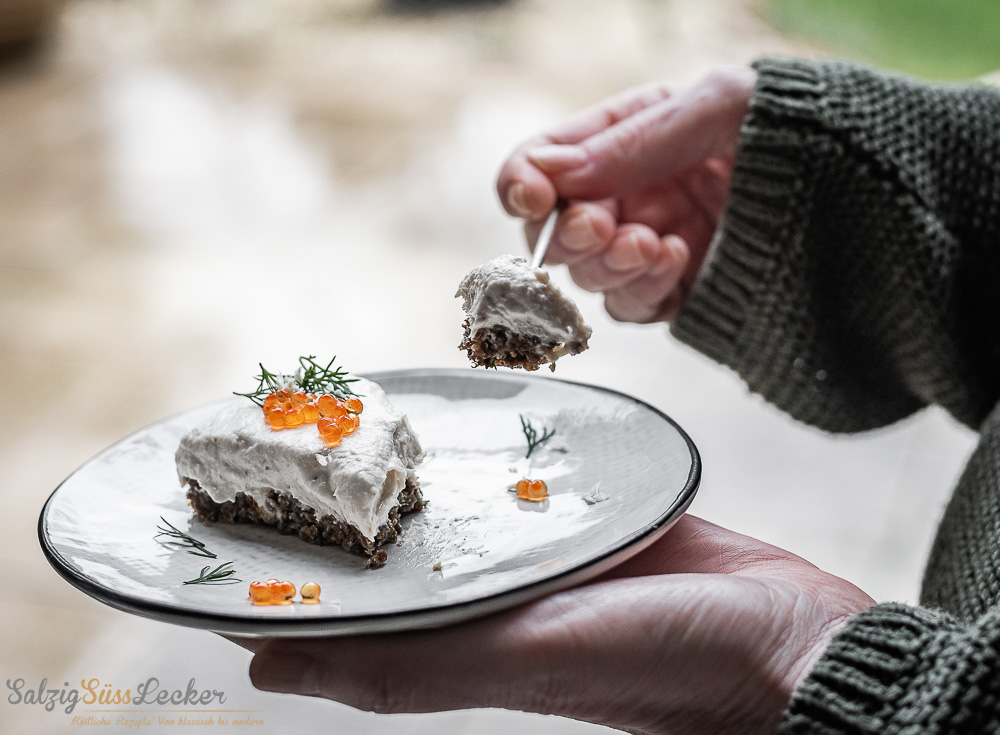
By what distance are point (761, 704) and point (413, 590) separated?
0.32m

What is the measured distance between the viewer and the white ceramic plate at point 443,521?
83 centimetres

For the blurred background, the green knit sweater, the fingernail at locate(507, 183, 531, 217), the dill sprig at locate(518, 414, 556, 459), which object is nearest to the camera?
the dill sprig at locate(518, 414, 556, 459)

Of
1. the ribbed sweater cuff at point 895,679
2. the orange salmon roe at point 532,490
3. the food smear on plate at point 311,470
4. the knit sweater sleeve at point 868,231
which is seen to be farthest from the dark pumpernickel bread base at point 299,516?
the knit sweater sleeve at point 868,231

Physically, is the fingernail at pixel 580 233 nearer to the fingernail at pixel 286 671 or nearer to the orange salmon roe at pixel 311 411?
the orange salmon roe at pixel 311 411

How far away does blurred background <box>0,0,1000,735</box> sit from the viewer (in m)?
2.00

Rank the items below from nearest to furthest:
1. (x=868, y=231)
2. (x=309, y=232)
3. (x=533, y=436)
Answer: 1. (x=533, y=436)
2. (x=868, y=231)
3. (x=309, y=232)

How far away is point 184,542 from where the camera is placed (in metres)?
0.98

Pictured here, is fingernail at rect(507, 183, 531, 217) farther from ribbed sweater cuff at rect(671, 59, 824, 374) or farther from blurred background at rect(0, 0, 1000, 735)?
blurred background at rect(0, 0, 1000, 735)

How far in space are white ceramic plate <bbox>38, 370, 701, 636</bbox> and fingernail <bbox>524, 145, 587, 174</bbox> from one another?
38 centimetres

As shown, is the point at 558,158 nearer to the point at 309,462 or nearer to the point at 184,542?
the point at 309,462

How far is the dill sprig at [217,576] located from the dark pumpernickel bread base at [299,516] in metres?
0.10

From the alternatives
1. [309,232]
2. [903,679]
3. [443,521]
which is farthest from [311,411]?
[309,232]

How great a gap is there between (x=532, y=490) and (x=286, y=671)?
311 mm

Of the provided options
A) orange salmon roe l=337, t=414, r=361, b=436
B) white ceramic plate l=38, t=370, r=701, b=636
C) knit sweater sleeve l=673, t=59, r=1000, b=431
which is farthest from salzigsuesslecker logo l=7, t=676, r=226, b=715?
knit sweater sleeve l=673, t=59, r=1000, b=431
